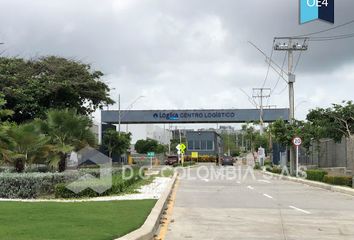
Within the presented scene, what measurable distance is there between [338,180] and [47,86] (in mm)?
22712

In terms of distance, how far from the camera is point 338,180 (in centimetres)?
3244

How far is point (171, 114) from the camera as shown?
247 feet

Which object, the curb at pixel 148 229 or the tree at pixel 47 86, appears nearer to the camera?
the curb at pixel 148 229

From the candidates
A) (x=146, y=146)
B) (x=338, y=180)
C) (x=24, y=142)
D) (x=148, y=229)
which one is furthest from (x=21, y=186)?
(x=146, y=146)

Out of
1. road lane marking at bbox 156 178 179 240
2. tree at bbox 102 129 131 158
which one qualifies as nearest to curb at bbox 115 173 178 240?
road lane marking at bbox 156 178 179 240

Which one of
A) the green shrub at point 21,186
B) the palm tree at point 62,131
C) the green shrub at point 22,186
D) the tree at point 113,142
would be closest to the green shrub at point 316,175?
the palm tree at point 62,131

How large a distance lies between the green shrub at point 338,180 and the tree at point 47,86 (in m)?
20.0

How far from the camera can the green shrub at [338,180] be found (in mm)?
31023

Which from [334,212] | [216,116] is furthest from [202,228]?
[216,116]

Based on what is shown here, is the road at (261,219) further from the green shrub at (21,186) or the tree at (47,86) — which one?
the tree at (47,86)

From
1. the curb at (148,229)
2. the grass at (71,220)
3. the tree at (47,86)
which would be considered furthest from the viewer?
the tree at (47,86)

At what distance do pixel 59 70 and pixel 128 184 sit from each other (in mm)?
20662

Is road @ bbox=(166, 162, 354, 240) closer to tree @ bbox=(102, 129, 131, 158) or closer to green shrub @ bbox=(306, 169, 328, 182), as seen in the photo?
green shrub @ bbox=(306, 169, 328, 182)

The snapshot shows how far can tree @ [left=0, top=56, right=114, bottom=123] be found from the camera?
1660 inches
